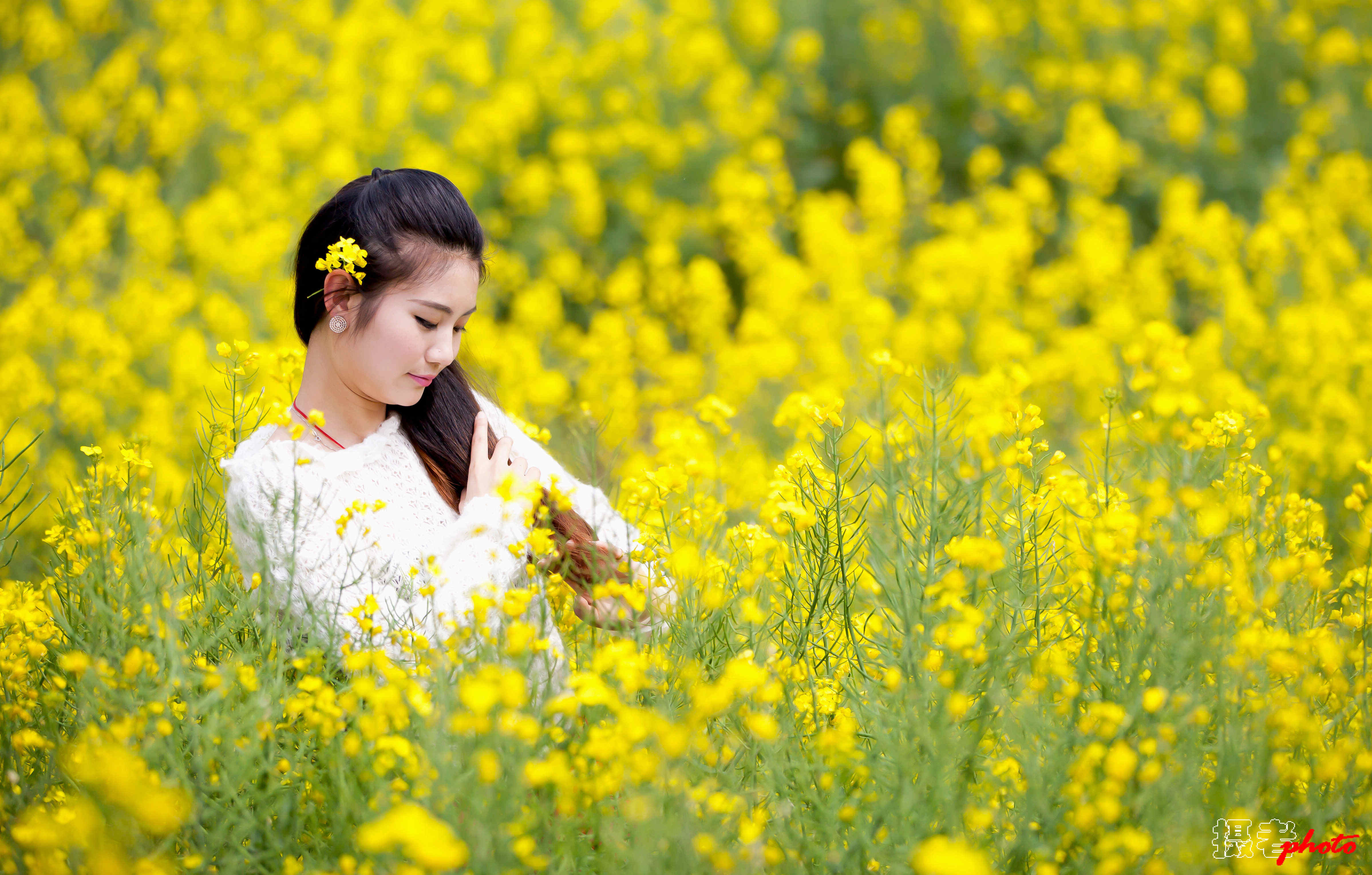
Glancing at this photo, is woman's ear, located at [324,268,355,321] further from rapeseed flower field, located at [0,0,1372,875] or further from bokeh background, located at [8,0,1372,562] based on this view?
bokeh background, located at [8,0,1372,562]

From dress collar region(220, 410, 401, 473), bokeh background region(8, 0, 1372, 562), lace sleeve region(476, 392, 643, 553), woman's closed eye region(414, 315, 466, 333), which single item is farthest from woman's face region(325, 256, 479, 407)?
bokeh background region(8, 0, 1372, 562)

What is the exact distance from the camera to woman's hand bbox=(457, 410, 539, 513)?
2035 mm

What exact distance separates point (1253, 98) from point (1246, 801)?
7621 mm

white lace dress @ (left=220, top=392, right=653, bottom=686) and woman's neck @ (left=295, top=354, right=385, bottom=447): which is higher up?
woman's neck @ (left=295, top=354, right=385, bottom=447)

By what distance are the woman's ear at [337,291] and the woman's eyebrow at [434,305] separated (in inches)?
5.4

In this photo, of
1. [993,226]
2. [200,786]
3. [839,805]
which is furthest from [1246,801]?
[993,226]

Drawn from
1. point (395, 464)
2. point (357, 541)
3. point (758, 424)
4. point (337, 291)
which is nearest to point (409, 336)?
point (337, 291)

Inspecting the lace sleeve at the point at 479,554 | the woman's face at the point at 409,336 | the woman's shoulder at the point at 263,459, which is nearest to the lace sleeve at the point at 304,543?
the woman's shoulder at the point at 263,459

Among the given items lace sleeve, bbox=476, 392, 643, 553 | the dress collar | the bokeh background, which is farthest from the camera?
the bokeh background

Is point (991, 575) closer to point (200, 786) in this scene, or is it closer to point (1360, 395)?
point (200, 786)

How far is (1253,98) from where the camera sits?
7590 millimetres

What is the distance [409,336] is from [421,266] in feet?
0.44

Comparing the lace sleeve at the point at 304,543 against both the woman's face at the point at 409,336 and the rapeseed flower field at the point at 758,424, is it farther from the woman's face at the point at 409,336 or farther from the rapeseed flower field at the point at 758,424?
the woman's face at the point at 409,336

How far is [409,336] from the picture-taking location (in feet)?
6.48
